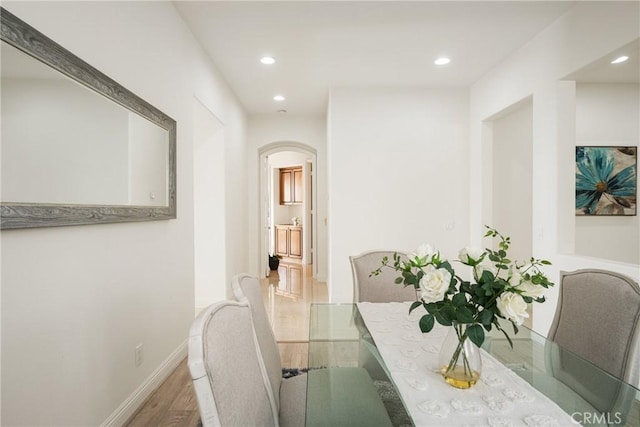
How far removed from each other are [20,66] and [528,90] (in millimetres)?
3707

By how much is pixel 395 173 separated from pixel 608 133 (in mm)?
2330

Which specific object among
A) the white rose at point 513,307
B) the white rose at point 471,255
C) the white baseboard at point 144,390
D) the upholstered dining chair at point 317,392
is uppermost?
the white rose at point 471,255

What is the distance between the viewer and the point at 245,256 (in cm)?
541

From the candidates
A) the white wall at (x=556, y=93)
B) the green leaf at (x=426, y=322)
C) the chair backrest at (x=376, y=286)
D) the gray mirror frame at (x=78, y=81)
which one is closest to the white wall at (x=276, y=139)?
the white wall at (x=556, y=93)

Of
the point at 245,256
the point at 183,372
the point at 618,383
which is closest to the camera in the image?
the point at 618,383

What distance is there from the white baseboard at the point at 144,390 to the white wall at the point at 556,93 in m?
3.13

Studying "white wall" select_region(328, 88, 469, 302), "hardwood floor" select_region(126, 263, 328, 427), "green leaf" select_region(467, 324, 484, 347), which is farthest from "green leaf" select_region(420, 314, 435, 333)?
"white wall" select_region(328, 88, 469, 302)

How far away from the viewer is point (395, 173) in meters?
4.28

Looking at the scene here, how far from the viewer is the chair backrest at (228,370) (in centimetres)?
72

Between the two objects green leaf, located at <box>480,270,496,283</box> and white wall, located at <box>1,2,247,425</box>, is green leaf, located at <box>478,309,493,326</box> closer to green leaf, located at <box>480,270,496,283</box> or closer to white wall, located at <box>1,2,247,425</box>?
green leaf, located at <box>480,270,496,283</box>

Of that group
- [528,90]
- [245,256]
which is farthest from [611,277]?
[245,256]

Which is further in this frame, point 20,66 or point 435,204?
point 435,204

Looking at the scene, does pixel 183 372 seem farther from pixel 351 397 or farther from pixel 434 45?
pixel 434 45

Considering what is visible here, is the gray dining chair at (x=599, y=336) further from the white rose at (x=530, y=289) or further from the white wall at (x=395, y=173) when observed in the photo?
the white wall at (x=395, y=173)
